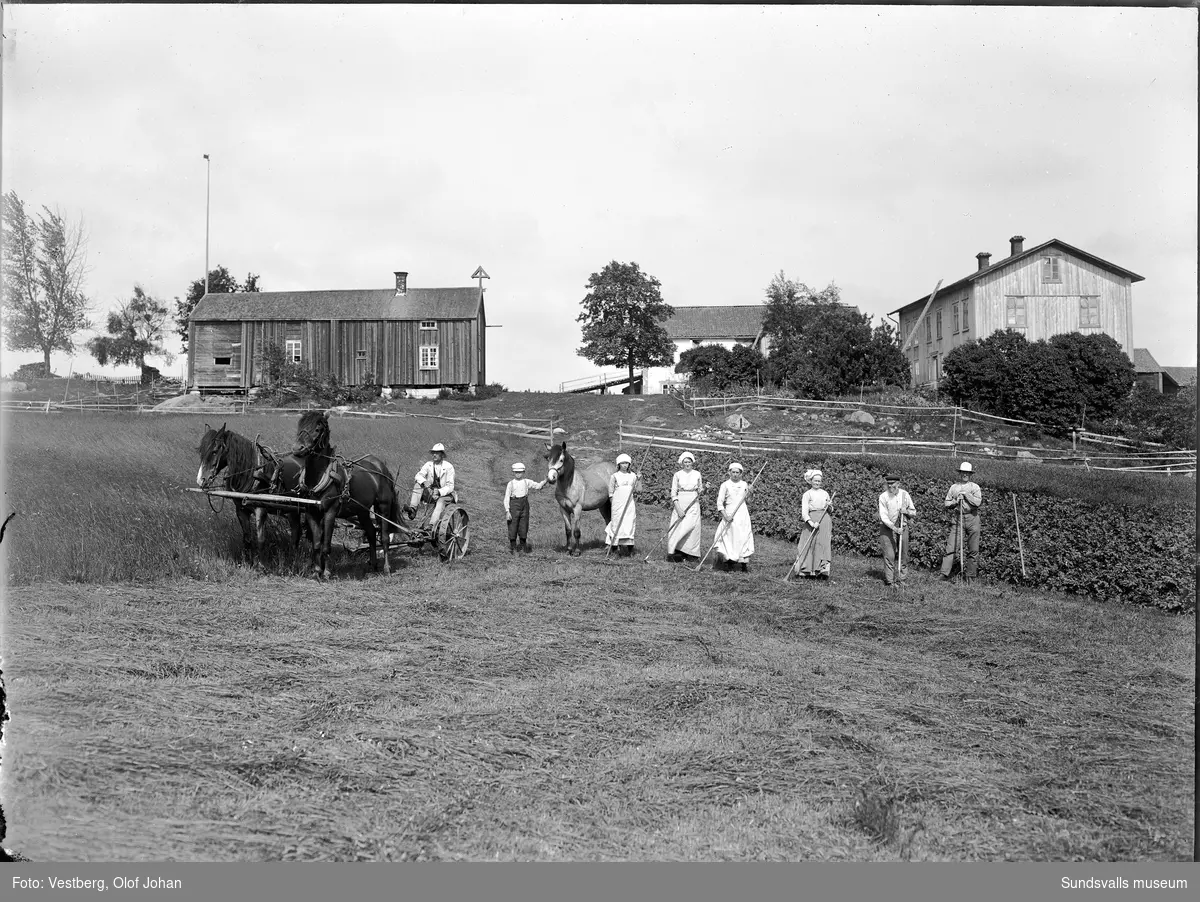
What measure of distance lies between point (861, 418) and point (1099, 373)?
314 inches

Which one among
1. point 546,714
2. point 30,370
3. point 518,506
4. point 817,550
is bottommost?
point 546,714

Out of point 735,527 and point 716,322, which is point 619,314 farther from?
point 735,527

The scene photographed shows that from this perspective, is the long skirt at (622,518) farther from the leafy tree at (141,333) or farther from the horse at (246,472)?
the leafy tree at (141,333)

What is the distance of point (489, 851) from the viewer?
433cm

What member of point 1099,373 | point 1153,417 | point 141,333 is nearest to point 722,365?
point 1099,373

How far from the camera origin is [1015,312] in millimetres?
38625

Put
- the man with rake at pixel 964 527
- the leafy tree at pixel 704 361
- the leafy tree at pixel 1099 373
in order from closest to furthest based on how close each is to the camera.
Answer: the man with rake at pixel 964 527
the leafy tree at pixel 1099 373
the leafy tree at pixel 704 361

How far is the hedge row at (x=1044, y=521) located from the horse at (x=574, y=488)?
537cm

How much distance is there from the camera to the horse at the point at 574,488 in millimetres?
14758

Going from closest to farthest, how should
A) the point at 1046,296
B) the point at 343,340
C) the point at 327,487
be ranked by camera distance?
the point at 327,487 < the point at 1046,296 < the point at 343,340

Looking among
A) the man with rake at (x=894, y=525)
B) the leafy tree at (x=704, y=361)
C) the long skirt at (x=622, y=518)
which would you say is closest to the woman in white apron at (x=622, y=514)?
the long skirt at (x=622, y=518)

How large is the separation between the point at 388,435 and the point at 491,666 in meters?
20.4

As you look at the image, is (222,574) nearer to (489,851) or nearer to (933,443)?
(489,851)

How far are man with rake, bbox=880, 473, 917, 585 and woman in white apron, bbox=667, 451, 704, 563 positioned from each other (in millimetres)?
2833
